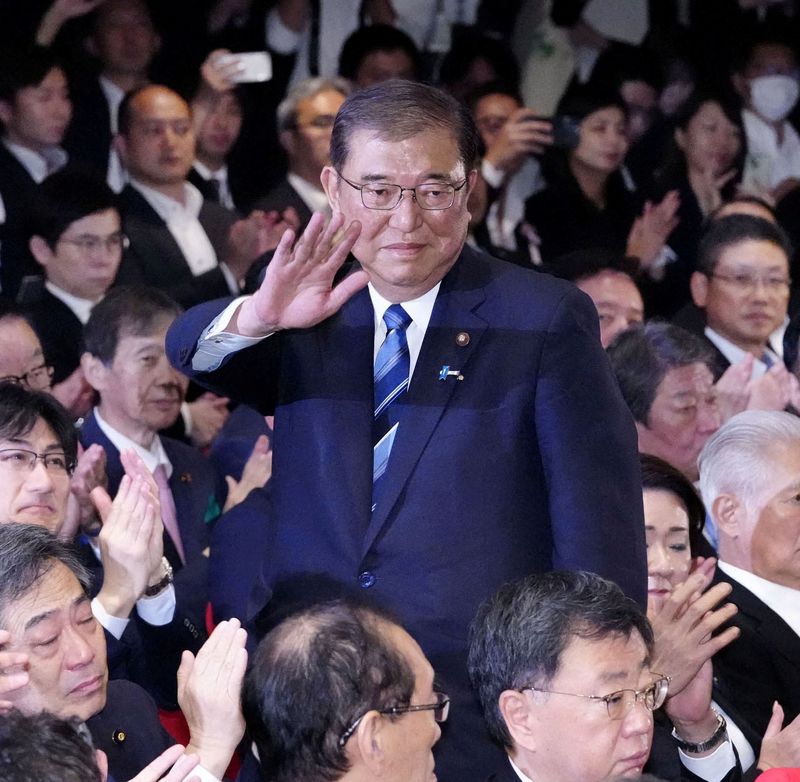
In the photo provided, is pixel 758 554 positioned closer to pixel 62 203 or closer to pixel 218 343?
pixel 218 343

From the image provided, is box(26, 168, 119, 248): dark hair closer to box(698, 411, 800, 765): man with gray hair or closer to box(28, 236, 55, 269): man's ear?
box(28, 236, 55, 269): man's ear

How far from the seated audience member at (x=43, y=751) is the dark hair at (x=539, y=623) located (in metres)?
0.61

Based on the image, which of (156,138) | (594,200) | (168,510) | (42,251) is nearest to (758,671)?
(168,510)

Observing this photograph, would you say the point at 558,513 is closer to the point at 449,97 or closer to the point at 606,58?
the point at 449,97

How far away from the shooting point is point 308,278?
2.11 m

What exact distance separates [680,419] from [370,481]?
1.68m

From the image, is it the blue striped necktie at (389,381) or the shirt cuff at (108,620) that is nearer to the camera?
the blue striped necktie at (389,381)

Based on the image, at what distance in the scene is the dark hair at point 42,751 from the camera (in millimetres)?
1589

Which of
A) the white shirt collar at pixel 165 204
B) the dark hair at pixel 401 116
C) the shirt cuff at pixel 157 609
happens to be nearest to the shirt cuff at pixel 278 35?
the white shirt collar at pixel 165 204

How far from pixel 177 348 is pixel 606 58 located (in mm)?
4088

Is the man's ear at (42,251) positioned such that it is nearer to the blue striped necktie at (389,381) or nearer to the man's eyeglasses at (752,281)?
the man's eyeglasses at (752,281)

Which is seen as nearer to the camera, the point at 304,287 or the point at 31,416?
the point at 304,287

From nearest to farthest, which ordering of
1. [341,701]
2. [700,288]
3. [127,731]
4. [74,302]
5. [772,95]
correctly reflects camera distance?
[341,701] → [127,731] → [74,302] → [700,288] → [772,95]

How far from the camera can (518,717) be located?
83.5 inches
